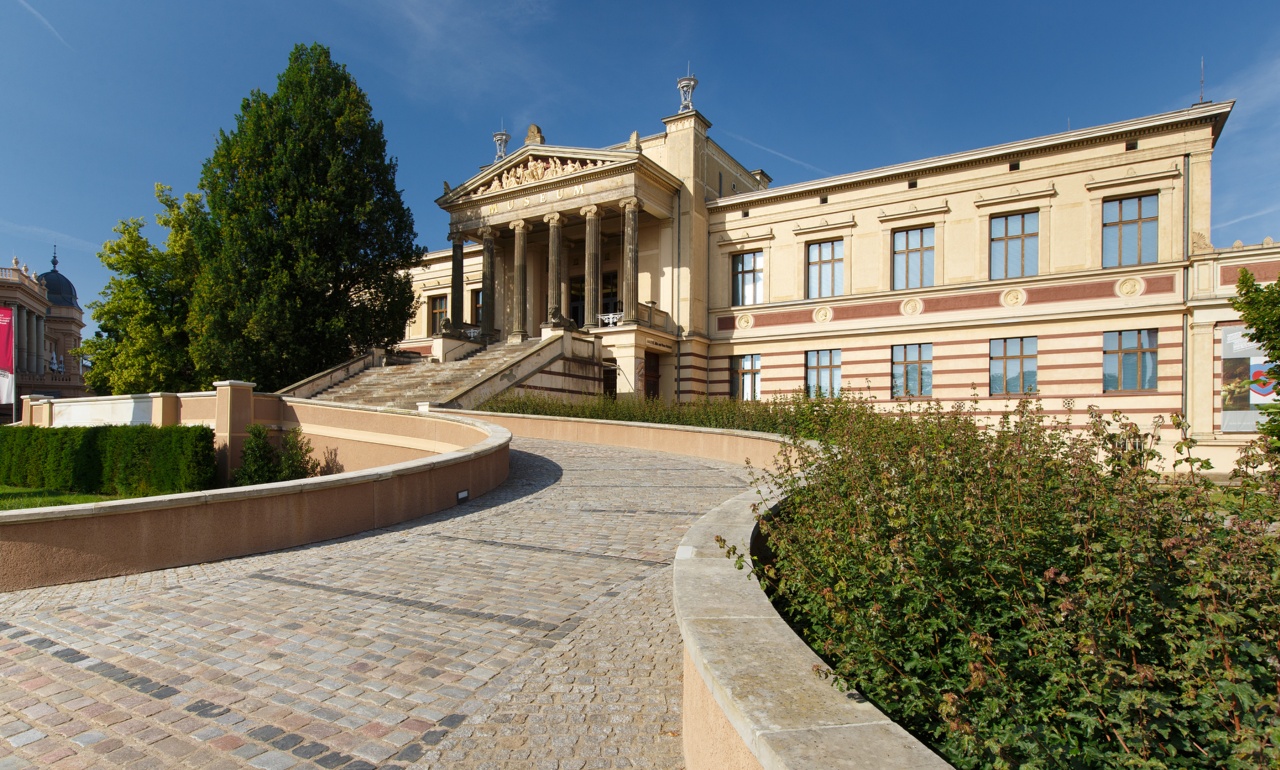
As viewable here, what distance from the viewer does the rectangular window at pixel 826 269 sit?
87.4ft

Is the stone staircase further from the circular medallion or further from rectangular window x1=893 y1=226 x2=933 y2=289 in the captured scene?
the circular medallion

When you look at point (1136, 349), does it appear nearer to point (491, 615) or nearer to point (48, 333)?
point (491, 615)

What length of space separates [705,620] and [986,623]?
117 centimetres

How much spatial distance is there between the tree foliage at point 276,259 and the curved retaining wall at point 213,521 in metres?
19.4

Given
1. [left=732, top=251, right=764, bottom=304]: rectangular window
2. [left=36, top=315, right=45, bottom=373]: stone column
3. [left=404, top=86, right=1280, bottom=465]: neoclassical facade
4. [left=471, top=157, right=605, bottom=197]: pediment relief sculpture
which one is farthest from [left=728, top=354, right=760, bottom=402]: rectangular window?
[left=36, top=315, right=45, bottom=373]: stone column

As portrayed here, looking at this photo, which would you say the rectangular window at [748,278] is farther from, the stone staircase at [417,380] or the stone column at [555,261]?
the stone staircase at [417,380]

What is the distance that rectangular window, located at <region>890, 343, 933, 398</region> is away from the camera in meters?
24.7

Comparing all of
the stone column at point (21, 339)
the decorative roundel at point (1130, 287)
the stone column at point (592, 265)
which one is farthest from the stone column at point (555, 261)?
the stone column at point (21, 339)

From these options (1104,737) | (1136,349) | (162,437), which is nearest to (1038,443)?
(1104,737)

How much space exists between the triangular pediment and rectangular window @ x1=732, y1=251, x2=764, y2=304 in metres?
6.49

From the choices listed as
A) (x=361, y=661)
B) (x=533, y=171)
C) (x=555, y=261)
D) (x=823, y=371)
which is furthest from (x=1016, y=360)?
(x=361, y=661)

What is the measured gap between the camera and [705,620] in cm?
296

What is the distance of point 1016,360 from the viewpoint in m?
23.3

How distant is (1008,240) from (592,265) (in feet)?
50.4
